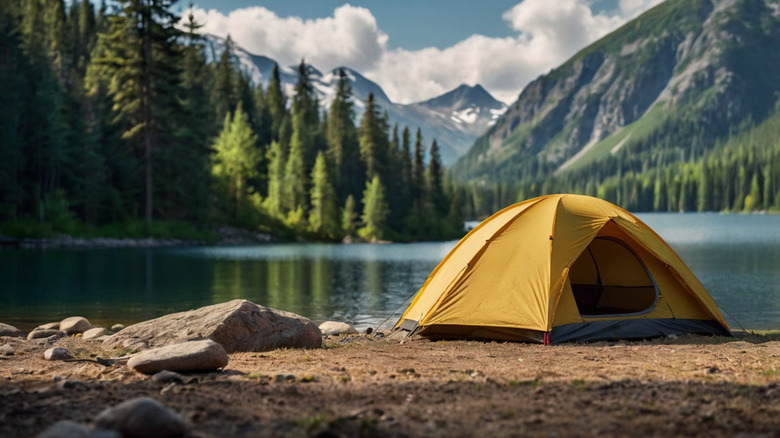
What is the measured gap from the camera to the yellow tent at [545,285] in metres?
13.0

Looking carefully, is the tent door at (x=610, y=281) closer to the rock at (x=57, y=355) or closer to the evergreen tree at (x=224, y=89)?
the rock at (x=57, y=355)

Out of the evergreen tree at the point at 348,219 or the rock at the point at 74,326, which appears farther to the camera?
the evergreen tree at the point at 348,219

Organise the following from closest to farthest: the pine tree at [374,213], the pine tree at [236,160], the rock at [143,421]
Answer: the rock at [143,421]
the pine tree at [236,160]
the pine tree at [374,213]

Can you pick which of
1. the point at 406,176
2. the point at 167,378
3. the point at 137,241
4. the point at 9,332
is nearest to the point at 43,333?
the point at 9,332

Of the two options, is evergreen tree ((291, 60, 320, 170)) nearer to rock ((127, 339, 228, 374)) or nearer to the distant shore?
the distant shore

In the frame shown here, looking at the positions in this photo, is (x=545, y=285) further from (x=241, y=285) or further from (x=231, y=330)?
(x=241, y=285)

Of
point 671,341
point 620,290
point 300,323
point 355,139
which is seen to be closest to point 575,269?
point 620,290

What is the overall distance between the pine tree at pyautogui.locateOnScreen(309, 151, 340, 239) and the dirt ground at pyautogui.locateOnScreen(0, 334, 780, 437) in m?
70.0

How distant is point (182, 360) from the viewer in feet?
28.7

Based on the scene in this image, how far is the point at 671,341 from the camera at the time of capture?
13.1 meters

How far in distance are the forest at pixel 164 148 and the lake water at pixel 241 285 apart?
39.8ft

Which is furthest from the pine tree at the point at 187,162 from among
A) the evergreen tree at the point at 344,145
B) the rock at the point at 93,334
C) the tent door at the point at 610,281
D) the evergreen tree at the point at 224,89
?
the tent door at the point at 610,281

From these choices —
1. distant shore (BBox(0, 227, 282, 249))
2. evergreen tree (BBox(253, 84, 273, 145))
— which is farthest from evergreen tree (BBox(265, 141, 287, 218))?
evergreen tree (BBox(253, 84, 273, 145))

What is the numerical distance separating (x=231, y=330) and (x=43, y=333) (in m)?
5.54
